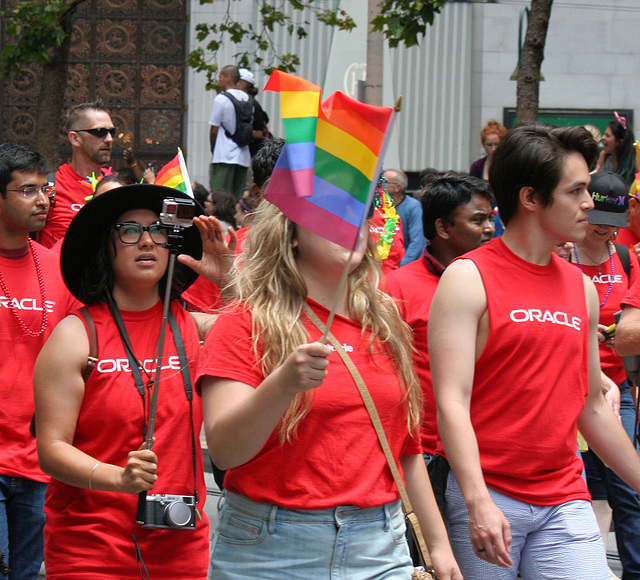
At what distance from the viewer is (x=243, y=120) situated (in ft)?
38.3

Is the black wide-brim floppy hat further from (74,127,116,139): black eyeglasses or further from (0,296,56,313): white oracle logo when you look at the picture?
(74,127,116,139): black eyeglasses

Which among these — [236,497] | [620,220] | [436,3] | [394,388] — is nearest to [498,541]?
[394,388]

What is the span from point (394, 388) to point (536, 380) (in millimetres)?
782

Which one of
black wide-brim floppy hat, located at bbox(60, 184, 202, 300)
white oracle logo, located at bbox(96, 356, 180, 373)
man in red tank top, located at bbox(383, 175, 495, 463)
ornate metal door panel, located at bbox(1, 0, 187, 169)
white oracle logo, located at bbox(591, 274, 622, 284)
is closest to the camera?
white oracle logo, located at bbox(96, 356, 180, 373)

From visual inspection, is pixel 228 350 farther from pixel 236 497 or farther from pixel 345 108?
pixel 345 108

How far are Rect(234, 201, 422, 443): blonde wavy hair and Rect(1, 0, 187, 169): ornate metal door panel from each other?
13.9 m

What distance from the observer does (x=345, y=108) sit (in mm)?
2615

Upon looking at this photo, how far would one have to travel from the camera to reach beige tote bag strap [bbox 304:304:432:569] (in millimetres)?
2881

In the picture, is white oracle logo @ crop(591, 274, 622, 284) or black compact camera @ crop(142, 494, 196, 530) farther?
white oracle logo @ crop(591, 274, 622, 284)

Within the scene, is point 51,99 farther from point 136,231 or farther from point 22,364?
point 136,231

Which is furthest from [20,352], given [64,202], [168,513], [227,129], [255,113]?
[255,113]

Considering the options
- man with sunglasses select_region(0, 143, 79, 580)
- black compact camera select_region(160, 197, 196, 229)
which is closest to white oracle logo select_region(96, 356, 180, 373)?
black compact camera select_region(160, 197, 196, 229)

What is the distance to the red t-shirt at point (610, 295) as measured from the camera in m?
5.57

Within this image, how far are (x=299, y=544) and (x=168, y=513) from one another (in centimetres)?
74
